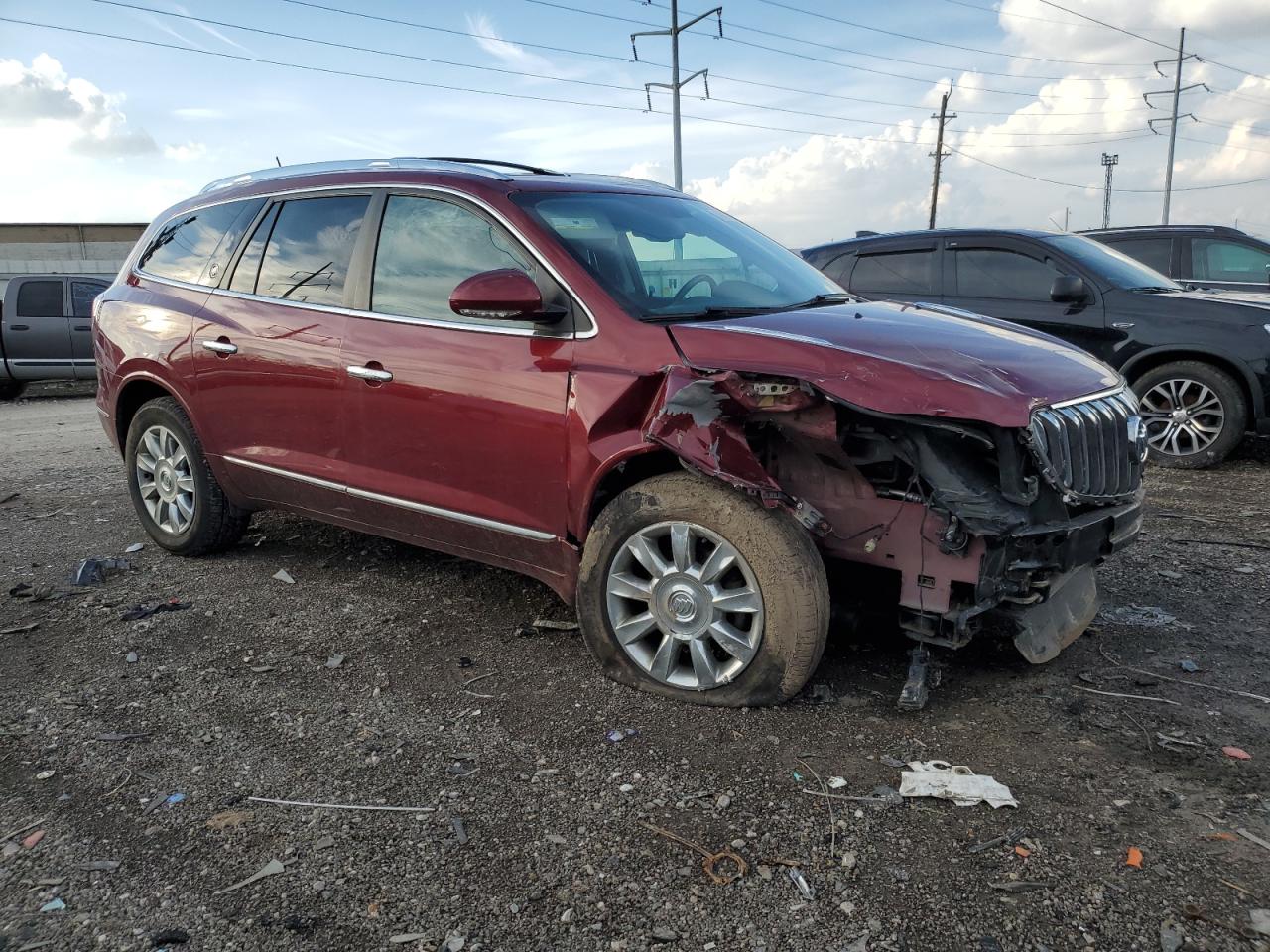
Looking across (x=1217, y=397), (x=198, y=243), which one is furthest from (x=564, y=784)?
(x=1217, y=397)

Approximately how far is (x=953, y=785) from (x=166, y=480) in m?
4.35

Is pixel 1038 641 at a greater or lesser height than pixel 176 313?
lesser

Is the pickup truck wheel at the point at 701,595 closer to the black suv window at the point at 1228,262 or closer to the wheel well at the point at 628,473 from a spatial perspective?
the wheel well at the point at 628,473

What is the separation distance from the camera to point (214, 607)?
4578 mm

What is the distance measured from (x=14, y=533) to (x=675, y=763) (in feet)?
16.2

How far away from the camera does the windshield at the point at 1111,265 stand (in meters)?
7.57

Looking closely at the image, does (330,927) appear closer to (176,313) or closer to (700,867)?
(700,867)

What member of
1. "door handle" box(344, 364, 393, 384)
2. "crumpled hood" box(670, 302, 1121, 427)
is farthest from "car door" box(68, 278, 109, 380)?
"crumpled hood" box(670, 302, 1121, 427)

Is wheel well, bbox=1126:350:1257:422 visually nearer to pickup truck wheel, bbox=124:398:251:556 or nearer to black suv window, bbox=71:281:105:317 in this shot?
pickup truck wheel, bbox=124:398:251:556

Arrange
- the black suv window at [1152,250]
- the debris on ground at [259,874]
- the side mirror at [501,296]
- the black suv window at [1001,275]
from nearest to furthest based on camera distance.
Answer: the debris on ground at [259,874], the side mirror at [501,296], the black suv window at [1001,275], the black suv window at [1152,250]

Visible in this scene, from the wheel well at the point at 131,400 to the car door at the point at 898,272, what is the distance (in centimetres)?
541

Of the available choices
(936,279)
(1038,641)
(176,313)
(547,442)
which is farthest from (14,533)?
(936,279)

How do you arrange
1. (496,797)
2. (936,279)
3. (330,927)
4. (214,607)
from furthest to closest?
(936,279)
(214,607)
(496,797)
(330,927)

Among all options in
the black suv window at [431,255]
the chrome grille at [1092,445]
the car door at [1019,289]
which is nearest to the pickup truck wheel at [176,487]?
Answer: the black suv window at [431,255]
